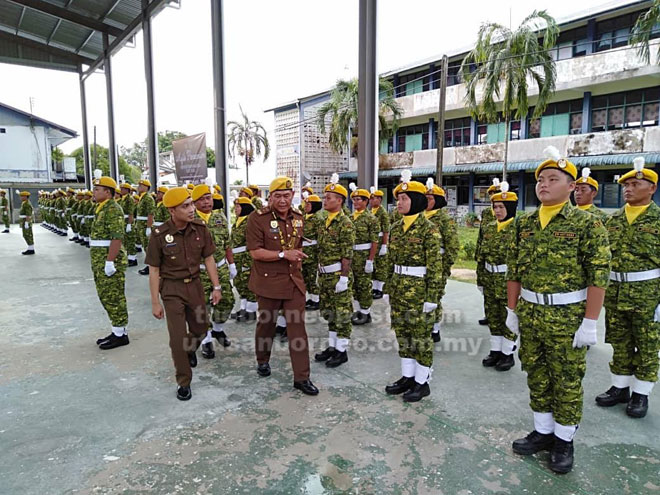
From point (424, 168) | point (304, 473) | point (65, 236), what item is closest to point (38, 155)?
point (65, 236)

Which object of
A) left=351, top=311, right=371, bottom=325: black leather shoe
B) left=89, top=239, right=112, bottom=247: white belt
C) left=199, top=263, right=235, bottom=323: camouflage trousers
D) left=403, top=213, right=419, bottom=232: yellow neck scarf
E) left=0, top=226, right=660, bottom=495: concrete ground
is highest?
left=403, top=213, right=419, bottom=232: yellow neck scarf

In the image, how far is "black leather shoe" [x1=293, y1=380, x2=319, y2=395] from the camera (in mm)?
3822

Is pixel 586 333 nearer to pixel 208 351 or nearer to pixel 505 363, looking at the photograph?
pixel 505 363

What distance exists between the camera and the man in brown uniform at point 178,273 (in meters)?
3.76

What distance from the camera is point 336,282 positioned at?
457 centimetres

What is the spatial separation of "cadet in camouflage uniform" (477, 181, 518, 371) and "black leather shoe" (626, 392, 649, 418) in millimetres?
1080

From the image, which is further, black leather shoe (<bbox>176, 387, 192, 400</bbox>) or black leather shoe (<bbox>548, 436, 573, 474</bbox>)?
black leather shoe (<bbox>176, 387, 192, 400</bbox>)

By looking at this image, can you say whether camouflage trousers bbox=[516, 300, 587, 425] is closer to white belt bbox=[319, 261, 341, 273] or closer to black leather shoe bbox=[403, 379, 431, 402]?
black leather shoe bbox=[403, 379, 431, 402]

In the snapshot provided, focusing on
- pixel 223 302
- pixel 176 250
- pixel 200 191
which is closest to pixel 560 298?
pixel 176 250

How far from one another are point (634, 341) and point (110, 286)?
5.28 metres

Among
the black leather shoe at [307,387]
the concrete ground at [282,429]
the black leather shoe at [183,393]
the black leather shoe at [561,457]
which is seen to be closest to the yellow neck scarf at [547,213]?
the black leather shoe at [561,457]

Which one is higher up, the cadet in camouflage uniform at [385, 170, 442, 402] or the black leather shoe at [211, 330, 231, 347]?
the cadet in camouflage uniform at [385, 170, 442, 402]

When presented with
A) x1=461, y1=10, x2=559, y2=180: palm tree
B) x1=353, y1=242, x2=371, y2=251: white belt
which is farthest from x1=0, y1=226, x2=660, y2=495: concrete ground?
x1=461, y1=10, x2=559, y2=180: palm tree

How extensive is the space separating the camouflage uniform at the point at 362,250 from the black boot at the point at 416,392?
89.7 inches
